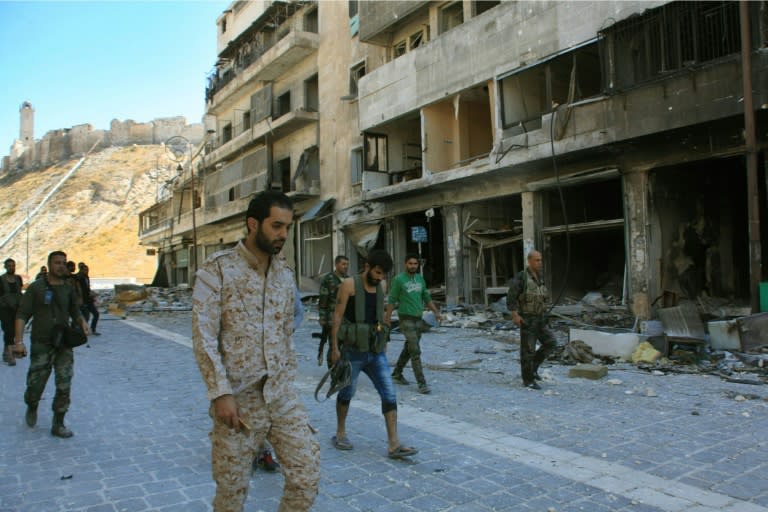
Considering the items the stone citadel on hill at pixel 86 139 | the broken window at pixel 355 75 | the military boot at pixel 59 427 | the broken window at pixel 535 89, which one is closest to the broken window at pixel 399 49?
the broken window at pixel 355 75

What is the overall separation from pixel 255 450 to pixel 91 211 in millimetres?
84531

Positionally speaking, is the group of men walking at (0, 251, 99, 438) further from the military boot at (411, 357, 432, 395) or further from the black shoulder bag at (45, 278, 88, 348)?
the military boot at (411, 357, 432, 395)

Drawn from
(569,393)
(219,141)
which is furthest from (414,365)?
(219,141)

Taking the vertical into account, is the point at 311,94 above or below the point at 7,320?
above

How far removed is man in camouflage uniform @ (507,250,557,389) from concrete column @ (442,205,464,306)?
10663mm

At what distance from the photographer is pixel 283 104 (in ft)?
96.1

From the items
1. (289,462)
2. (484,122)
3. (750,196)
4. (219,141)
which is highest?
(219,141)

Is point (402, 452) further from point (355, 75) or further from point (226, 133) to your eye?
point (226, 133)

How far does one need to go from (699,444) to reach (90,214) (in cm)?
8360

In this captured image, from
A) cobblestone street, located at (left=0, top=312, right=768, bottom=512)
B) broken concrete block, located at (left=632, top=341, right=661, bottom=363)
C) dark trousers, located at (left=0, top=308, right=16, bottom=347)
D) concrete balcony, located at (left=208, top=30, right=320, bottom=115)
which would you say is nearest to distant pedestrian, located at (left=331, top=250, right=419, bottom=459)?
cobblestone street, located at (left=0, top=312, right=768, bottom=512)

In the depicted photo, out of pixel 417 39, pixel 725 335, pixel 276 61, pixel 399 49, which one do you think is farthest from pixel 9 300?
pixel 276 61

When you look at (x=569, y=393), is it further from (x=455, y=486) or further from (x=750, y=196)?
(x=750, y=196)

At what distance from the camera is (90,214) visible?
3036 inches

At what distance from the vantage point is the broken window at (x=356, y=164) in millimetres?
23172
